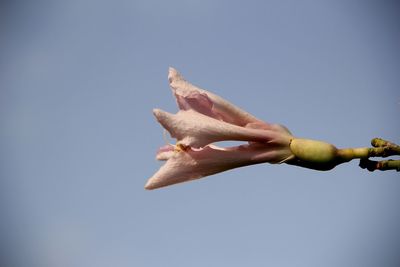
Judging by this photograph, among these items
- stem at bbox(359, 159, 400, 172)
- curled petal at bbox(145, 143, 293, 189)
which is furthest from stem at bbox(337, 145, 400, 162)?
curled petal at bbox(145, 143, 293, 189)

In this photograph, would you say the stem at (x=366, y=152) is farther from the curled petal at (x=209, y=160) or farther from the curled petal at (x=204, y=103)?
the curled petal at (x=204, y=103)

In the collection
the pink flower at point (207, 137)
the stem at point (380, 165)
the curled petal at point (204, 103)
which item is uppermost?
the curled petal at point (204, 103)

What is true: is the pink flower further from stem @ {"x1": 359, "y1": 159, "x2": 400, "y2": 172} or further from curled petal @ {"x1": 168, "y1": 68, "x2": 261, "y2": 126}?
stem @ {"x1": 359, "y1": 159, "x2": 400, "y2": 172}

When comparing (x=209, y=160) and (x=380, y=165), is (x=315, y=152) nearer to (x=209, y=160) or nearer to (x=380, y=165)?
(x=380, y=165)

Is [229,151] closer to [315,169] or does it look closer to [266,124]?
[266,124]

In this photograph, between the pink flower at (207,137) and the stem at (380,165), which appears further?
the pink flower at (207,137)

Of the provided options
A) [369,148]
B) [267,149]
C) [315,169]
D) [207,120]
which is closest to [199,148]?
[207,120]

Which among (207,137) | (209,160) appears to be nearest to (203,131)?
(207,137)

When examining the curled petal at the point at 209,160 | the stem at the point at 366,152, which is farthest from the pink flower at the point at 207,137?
the stem at the point at 366,152
